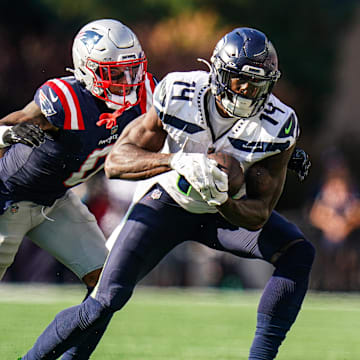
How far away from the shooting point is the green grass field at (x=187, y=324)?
5.95 metres

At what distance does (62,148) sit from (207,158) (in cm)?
105

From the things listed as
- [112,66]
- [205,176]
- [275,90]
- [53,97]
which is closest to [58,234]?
[53,97]

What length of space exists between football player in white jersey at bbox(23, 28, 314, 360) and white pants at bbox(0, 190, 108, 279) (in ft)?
1.90

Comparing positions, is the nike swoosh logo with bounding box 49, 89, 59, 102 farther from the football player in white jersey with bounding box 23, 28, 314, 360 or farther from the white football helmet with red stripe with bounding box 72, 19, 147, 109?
the football player in white jersey with bounding box 23, 28, 314, 360

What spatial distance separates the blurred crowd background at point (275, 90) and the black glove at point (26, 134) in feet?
17.7

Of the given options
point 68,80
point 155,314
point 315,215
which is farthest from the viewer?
point 315,215

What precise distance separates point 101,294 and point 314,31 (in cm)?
1455

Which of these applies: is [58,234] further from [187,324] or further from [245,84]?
[187,324]

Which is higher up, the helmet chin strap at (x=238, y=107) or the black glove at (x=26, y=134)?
the helmet chin strap at (x=238, y=107)

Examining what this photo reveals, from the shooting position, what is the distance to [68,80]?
5.10 m

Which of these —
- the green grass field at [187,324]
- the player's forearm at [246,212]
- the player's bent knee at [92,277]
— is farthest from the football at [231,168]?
the green grass field at [187,324]

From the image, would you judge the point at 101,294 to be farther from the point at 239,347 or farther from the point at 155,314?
the point at 155,314

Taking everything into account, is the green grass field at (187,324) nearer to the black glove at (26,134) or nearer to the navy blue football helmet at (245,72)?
the black glove at (26,134)

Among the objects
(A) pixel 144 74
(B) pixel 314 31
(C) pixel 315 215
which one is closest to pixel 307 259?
(A) pixel 144 74
